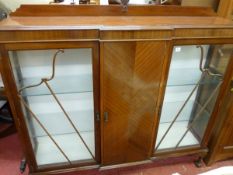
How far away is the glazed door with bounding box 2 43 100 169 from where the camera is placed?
96 cm

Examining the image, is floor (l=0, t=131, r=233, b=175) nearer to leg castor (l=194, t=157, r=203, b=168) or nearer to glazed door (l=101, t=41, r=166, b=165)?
leg castor (l=194, t=157, r=203, b=168)

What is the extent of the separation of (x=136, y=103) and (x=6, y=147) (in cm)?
117

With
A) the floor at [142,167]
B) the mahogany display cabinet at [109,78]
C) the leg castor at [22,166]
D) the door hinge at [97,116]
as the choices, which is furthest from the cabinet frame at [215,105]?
the leg castor at [22,166]

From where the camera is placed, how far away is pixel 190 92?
1.30 metres

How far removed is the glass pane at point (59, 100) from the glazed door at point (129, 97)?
0.37 ft

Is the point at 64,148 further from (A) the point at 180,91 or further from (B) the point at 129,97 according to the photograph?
(A) the point at 180,91

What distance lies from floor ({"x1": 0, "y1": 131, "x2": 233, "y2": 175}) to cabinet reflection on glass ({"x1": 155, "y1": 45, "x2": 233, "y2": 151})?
7.7 inches

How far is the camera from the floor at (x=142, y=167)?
4.76ft

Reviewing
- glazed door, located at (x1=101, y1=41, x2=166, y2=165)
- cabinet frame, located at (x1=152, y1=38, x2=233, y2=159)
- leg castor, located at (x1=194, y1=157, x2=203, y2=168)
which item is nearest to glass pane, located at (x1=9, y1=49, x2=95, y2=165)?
glazed door, located at (x1=101, y1=41, x2=166, y2=165)

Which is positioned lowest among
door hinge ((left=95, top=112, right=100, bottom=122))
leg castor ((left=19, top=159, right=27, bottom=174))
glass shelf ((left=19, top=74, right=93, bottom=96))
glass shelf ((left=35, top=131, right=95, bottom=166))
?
leg castor ((left=19, top=159, right=27, bottom=174))

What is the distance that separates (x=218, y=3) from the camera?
1.38 metres

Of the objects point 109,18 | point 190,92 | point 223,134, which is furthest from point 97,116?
point 223,134

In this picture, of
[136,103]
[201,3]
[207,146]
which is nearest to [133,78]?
[136,103]

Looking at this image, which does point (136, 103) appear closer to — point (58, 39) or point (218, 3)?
point (58, 39)
